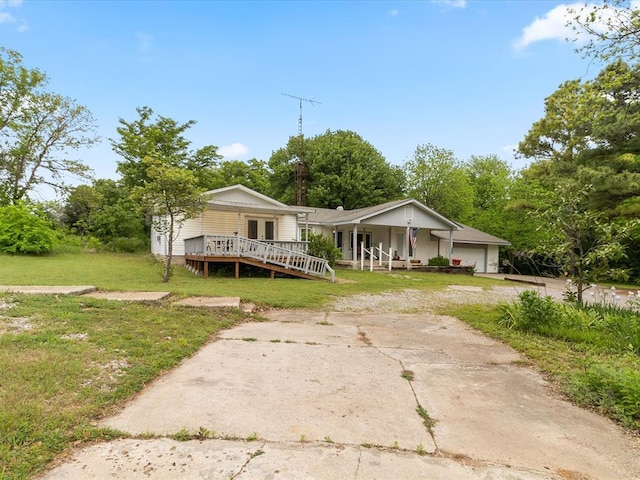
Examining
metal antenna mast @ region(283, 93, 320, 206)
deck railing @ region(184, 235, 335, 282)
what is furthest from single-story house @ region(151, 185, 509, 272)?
metal antenna mast @ region(283, 93, 320, 206)

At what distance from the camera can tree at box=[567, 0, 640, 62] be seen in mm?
5738

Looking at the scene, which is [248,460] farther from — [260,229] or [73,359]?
[260,229]

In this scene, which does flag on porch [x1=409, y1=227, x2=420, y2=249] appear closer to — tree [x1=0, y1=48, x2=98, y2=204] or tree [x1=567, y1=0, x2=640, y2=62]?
tree [x1=567, y1=0, x2=640, y2=62]

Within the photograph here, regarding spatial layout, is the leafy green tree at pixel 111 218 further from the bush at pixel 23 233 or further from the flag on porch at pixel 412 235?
the flag on porch at pixel 412 235

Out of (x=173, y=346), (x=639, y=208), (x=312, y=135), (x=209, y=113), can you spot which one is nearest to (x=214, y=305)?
(x=173, y=346)

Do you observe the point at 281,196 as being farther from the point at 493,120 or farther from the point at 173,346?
the point at 173,346

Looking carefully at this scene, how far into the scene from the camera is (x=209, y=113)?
18391 millimetres

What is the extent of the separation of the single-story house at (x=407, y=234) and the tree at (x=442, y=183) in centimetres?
655

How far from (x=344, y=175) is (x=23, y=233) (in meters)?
22.7

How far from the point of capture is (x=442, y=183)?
1275 inches

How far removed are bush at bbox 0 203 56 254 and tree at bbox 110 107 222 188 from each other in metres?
7.91

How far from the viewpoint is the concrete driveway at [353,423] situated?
2119 mm

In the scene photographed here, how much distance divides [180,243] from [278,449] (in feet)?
52.7

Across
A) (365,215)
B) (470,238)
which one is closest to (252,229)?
(365,215)
